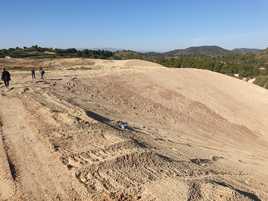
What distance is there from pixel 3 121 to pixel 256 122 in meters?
18.3

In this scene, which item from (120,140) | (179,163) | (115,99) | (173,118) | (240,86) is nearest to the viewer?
(179,163)

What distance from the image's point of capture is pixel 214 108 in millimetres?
29812

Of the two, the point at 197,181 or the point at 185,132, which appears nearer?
the point at 197,181

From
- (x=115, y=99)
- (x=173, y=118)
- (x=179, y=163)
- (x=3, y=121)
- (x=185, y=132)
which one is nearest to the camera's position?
(x=179, y=163)

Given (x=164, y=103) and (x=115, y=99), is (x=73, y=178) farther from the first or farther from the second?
(x=164, y=103)

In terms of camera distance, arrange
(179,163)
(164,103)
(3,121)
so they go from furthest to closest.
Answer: (164,103)
(3,121)
(179,163)

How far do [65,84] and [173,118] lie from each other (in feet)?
30.9

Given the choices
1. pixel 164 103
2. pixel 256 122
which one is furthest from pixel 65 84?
pixel 256 122

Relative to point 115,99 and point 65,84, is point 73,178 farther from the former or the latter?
point 65,84

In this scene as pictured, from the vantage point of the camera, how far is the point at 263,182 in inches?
471

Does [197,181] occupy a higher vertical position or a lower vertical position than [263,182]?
higher

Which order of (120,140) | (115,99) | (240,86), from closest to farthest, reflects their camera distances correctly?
(120,140), (115,99), (240,86)

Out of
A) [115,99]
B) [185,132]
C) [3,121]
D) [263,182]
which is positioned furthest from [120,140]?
[115,99]

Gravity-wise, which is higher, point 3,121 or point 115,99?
point 3,121
